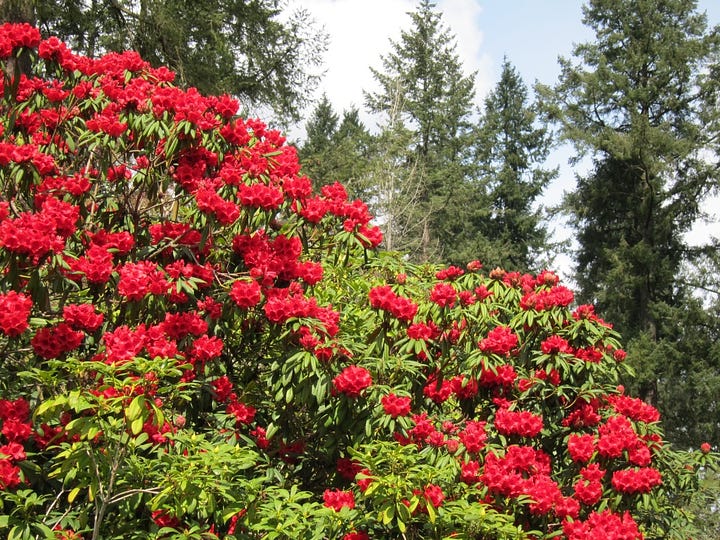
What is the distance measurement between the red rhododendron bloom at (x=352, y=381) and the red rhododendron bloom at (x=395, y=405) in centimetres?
13

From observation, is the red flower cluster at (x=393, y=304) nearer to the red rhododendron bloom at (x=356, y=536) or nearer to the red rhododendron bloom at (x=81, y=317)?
the red rhododendron bloom at (x=356, y=536)

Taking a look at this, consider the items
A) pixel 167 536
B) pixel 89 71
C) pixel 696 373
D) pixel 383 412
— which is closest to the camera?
pixel 167 536

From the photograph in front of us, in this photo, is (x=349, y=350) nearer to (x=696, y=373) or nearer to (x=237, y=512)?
(x=237, y=512)

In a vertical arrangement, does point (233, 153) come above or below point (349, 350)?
above

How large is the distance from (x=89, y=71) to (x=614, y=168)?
18.8 m

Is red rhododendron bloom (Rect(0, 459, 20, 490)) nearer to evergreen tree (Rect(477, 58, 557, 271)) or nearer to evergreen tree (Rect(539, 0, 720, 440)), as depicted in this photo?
evergreen tree (Rect(539, 0, 720, 440))

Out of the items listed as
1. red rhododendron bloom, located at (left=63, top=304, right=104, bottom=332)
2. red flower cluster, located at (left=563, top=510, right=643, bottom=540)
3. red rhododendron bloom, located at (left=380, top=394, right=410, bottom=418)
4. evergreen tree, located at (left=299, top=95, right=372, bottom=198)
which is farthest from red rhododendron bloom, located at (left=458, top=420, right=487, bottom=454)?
evergreen tree, located at (left=299, top=95, right=372, bottom=198)

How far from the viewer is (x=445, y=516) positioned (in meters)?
3.38

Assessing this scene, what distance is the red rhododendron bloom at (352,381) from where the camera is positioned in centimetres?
368

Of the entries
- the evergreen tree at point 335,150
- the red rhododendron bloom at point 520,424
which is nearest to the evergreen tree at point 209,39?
the evergreen tree at point 335,150

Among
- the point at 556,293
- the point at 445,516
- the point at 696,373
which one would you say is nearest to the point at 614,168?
the point at 696,373

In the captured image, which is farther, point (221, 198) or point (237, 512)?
point (221, 198)

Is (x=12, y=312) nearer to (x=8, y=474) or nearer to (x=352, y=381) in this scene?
(x=8, y=474)

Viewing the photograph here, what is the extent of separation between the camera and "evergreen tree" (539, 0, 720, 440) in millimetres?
19516
